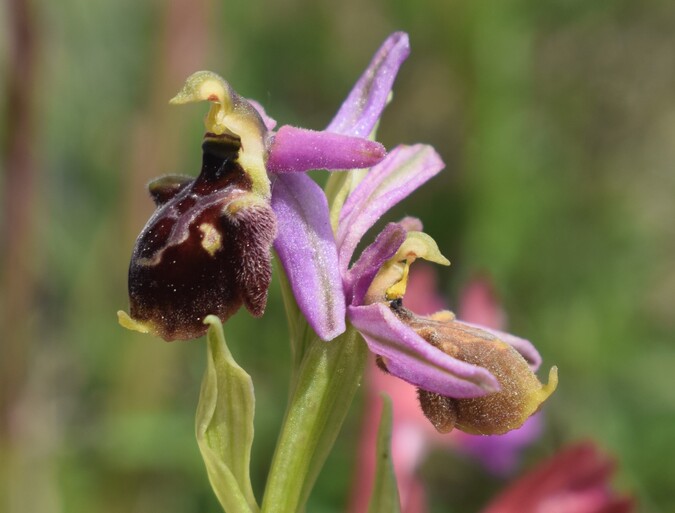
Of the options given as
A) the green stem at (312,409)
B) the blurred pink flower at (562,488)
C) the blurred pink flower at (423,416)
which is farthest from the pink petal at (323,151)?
the blurred pink flower at (423,416)

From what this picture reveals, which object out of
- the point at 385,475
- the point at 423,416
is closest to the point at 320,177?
the point at 423,416

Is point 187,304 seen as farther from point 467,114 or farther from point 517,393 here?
point 467,114

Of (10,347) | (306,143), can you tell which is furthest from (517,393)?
(10,347)

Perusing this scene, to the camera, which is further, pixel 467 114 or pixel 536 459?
pixel 467 114

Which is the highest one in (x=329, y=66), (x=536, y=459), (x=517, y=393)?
(x=517, y=393)

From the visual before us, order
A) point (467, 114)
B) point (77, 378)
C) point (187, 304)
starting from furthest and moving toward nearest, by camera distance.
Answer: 1. point (467, 114)
2. point (77, 378)
3. point (187, 304)

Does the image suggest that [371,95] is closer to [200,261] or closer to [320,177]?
[200,261]

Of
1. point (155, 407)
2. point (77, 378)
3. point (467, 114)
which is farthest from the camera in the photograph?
point (467, 114)
